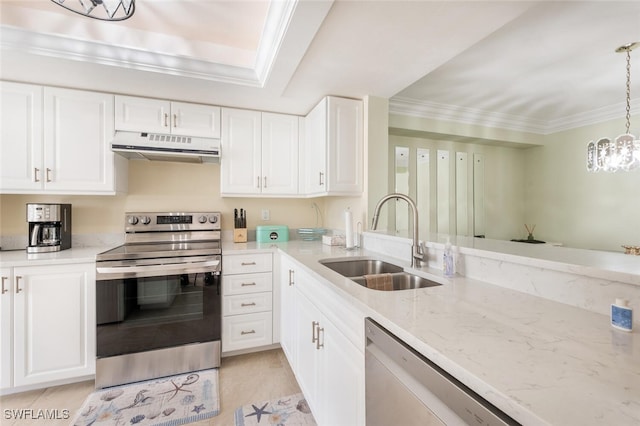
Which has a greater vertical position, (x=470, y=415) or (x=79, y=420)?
(x=470, y=415)

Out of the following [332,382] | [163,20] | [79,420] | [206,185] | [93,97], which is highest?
[163,20]

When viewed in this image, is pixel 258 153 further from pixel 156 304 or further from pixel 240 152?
pixel 156 304

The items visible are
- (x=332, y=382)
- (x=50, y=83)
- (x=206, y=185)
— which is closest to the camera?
(x=332, y=382)

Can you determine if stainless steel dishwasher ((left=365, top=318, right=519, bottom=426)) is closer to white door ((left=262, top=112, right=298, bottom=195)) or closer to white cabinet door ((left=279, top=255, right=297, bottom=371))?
white cabinet door ((left=279, top=255, right=297, bottom=371))

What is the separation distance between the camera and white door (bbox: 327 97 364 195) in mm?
2379

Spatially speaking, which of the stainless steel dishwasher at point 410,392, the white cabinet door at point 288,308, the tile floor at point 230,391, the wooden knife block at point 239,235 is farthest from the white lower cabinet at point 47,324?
the stainless steel dishwasher at point 410,392

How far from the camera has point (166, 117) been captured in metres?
2.40

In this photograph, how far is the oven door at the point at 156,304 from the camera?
196 centimetres

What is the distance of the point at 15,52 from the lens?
5.54ft

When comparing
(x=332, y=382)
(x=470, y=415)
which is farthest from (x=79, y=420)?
(x=470, y=415)

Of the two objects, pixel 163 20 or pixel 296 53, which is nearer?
pixel 296 53

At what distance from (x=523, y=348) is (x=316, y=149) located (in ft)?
7.18

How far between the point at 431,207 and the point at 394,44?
7.53ft

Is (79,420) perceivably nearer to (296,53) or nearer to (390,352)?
(390,352)
